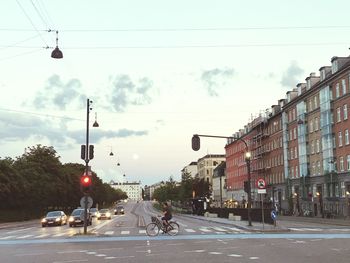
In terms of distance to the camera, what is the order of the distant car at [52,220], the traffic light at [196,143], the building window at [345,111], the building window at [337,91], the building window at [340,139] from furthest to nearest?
1. the building window at [337,91]
2. the building window at [340,139]
3. the building window at [345,111]
4. the distant car at [52,220]
5. the traffic light at [196,143]

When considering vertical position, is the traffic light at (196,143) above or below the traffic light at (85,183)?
above

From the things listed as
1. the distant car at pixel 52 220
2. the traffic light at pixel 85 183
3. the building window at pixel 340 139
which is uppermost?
the building window at pixel 340 139

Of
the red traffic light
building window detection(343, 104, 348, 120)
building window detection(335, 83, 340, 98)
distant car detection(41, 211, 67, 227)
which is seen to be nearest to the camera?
the red traffic light

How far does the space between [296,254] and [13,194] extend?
2137 inches

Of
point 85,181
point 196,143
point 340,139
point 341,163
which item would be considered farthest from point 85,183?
point 340,139

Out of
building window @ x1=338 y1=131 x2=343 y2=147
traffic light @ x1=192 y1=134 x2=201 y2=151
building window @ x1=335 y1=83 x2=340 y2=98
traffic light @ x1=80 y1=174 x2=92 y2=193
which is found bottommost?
traffic light @ x1=80 y1=174 x2=92 y2=193

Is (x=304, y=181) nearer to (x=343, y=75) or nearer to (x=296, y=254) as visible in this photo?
(x=343, y=75)

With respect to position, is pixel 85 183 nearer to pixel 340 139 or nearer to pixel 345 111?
pixel 345 111

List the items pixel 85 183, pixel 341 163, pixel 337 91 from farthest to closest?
pixel 337 91 → pixel 341 163 → pixel 85 183

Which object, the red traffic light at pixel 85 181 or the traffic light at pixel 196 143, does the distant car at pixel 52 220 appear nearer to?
the traffic light at pixel 196 143

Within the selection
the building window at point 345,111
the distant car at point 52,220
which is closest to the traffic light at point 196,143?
the distant car at point 52,220

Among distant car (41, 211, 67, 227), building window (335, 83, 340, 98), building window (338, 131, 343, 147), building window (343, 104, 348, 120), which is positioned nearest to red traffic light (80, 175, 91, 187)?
distant car (41, 211, 67, 227)

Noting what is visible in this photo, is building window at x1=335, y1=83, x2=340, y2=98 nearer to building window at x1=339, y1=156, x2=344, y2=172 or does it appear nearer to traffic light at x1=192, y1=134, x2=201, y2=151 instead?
building window at x1=339, y1=156, x2=344, y2=172

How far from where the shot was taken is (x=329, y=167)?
6788cm
